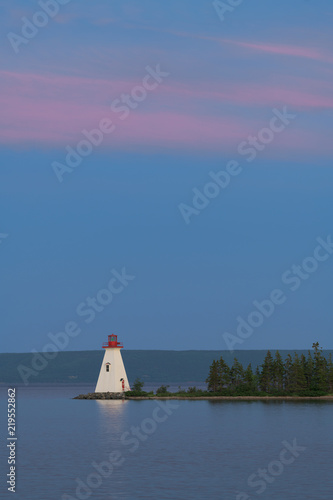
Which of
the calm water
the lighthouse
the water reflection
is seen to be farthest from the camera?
the lighthouse

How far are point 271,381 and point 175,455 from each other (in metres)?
61.5

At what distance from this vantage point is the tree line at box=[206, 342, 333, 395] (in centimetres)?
11650

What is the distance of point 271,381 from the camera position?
4707 inches

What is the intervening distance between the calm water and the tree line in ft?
44.2

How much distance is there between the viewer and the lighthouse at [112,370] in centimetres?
11031

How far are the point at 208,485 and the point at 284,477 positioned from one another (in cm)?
545

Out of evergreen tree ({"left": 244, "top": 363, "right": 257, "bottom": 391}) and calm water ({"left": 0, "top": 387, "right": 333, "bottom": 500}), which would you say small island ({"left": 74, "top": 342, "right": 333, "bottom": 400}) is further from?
calm water ({"left": 0, "top": 387, "right": 333, "bottom": 500})

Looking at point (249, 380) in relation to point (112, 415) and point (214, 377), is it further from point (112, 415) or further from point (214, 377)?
point (112, 415)

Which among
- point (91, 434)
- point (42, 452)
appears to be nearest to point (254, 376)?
point (91, 434)

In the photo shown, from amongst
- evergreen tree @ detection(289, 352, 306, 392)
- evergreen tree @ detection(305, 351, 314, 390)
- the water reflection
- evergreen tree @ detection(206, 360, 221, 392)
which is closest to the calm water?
the water reflection

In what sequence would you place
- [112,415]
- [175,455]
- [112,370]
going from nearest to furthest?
[175,455]
[112,415]
[112,370]

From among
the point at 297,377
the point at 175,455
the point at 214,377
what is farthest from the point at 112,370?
the point at 175,455

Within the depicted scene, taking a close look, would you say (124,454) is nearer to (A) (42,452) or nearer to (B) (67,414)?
(A) (42,452)

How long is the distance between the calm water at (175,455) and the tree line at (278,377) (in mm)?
13478
